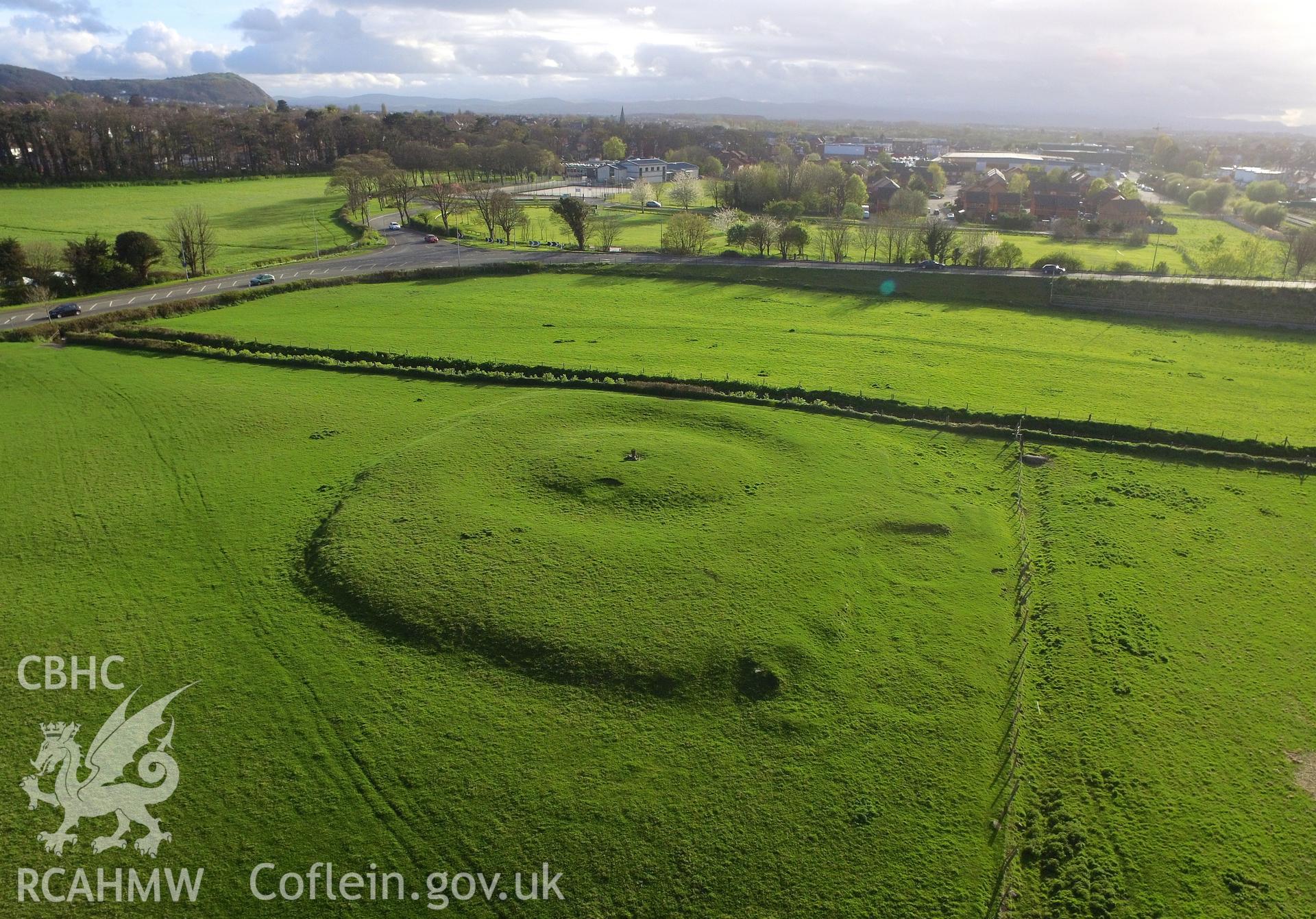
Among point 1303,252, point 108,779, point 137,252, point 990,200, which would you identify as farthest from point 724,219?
point 108,779

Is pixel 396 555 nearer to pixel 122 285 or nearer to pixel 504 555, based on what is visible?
pixel 504 555

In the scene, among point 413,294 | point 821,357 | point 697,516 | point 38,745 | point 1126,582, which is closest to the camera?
point 38,745

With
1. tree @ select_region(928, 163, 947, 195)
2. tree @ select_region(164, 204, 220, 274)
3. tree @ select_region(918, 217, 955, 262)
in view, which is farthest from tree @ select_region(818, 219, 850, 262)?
tree @ select_region(928, 163, 947, 195)

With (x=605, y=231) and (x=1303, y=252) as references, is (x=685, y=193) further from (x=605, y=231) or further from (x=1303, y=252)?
(x=1303, y=252)

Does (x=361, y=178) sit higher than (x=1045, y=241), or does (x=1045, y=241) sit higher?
(x=361, y=178)

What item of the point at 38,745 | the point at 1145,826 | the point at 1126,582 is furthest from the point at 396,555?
the point at 1126,582

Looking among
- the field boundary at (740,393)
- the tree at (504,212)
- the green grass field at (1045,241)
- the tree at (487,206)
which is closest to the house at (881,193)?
the green grass field at (1045,241)
